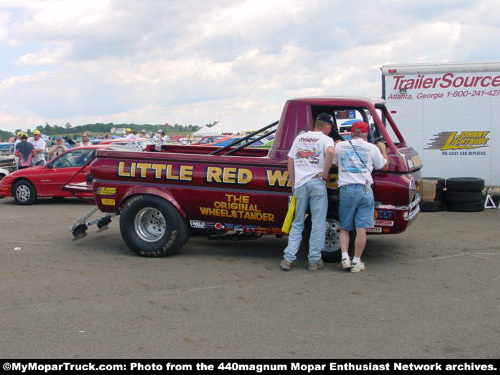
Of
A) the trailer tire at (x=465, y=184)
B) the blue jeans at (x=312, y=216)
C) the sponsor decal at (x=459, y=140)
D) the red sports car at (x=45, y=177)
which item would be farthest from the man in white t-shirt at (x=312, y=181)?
the red sports car at (x=45, y=177)

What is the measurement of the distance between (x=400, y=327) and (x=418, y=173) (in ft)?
10.8

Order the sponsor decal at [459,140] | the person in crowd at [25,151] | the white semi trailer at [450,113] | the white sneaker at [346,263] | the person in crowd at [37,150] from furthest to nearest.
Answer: the person in crowd at [37,150] < the person in crowd at [25,151] < the sponsor decal at [459,140] < the white semi trailer at [450,113] < the white sneaker at [346,263]

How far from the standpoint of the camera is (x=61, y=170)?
14.6 m

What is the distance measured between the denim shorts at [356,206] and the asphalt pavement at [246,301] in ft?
1.95

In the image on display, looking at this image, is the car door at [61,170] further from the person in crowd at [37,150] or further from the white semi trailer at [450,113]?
the white semi trailer at [450,113]

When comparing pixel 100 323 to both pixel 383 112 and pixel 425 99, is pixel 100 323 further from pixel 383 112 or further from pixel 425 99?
pixel 425 99

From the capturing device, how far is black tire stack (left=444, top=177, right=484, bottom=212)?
11.9 m

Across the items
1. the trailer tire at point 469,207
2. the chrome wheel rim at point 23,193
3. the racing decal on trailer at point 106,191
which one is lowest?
the trailer tire at point 469,207

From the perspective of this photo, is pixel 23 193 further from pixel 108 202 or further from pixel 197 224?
pixel 197 224

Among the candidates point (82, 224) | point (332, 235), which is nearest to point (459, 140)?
point (332, 235)

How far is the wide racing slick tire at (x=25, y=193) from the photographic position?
14.7 metres

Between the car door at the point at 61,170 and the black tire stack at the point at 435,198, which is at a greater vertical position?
the car door at the point at 61,170

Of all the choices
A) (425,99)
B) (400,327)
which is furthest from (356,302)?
(425,99)

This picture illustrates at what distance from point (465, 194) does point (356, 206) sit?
5.85 metres
